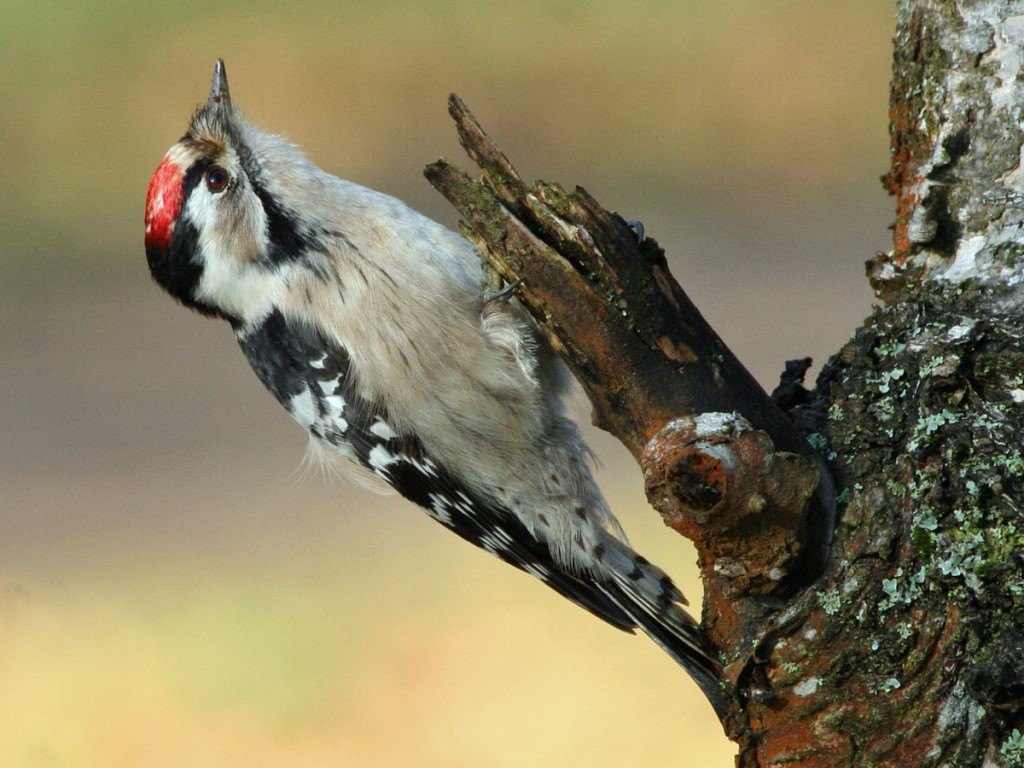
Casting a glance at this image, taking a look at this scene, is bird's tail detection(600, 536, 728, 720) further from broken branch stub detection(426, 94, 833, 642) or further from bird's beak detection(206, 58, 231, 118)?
bird's beak detection(206, 58, 231, 118)

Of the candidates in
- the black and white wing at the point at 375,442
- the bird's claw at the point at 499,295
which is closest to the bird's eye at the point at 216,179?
the black and white wing at the point at 375,442

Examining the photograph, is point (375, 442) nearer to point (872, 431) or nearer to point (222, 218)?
point (222, 218)

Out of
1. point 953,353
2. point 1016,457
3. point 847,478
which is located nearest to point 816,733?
point 847,478

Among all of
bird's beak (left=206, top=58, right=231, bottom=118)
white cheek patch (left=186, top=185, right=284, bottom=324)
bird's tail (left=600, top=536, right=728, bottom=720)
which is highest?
bird's beak (left=206, top=58, right=231, bottom=118)

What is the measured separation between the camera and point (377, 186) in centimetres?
625

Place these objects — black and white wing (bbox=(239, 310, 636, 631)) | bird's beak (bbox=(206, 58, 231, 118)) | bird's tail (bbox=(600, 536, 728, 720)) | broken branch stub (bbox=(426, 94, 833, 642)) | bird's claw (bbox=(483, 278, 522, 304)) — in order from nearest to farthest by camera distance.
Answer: broken branch stub (bbox=(426, 94, 833, 642)) < bird's tail (bbox=(600, 536, 728, 720)) < bird's claw (bbox=(483, 278, 522, 304)) < black and white wing (bbox=(239, 310, 636, 631)) < bird's beak (bbox=(206, 58, 231, 118))

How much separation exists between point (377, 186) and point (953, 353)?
4.69m

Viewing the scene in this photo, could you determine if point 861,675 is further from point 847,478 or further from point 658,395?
point 658,395

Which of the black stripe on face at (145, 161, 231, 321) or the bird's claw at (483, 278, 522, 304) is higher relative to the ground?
the bird's claw at (483, 278, 522, 304)

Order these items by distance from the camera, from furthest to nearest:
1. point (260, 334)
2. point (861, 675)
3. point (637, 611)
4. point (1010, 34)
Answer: point (260, 334) → point (637, 611) → point (1010, 34) → point (861, 675)

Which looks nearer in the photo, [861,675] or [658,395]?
[861,675]

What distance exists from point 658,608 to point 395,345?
881mm

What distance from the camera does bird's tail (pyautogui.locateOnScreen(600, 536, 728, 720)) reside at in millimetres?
2215

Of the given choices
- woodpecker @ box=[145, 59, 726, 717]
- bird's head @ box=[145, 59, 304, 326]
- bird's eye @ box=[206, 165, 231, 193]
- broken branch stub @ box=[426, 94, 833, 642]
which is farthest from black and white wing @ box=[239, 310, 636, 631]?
broken branch stub @ box=[426, 94, 833, 642]
